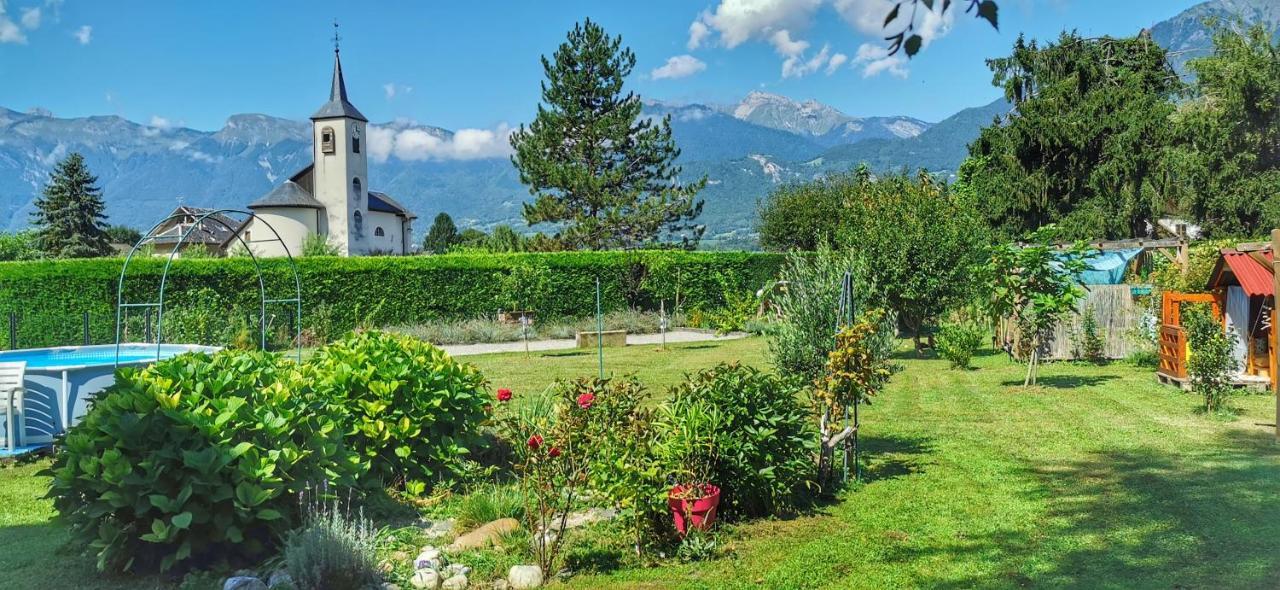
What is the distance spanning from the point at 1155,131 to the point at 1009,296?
22163 millimetres

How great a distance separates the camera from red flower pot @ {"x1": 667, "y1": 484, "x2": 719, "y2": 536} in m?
5.20

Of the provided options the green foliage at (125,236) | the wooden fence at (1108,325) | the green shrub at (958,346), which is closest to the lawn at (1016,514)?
the green shrub at (958,346)

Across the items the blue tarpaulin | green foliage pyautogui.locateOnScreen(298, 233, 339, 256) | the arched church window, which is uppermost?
the arched church window

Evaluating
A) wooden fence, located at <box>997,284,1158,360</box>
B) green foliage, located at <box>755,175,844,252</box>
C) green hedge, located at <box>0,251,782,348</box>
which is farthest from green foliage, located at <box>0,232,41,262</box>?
wooden fence, located at <box>997,284,1158,360</box>

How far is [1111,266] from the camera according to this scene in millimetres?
21891

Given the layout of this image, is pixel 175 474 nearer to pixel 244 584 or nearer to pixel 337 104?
pixel 244 584

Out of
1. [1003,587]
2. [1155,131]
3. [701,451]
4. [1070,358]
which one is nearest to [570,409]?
[701,451]

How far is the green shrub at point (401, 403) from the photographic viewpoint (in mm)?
6188

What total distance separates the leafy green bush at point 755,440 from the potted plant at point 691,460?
0.34ft

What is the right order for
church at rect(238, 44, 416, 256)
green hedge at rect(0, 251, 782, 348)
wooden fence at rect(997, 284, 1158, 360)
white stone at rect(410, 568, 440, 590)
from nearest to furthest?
white stone at rect(410, 568, 440, 590), wooden fence at rect(997, 284, 1158, 360), green hedge at rect(0, 251, 782, 348), church at rect(238, 44, 416, 256)

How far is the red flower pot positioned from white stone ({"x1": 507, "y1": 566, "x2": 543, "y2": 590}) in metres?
0.93

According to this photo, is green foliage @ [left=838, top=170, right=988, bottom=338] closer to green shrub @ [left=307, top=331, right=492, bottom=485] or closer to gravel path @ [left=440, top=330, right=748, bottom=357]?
gravel path @ [left=440, top=330, right=748, bottom=357]

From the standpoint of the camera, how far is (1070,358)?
1617 cm

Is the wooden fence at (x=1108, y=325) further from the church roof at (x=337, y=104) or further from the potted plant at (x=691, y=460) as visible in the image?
the church roof at (x=337, y=104)
